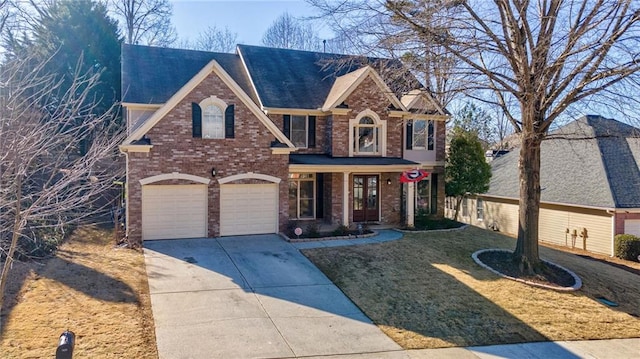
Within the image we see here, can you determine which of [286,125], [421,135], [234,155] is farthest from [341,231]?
[421,135]

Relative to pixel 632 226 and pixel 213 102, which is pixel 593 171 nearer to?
pixel 632 226

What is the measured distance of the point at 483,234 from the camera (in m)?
17.9

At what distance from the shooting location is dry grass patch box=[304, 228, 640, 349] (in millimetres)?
9008

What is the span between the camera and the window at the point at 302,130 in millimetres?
18719

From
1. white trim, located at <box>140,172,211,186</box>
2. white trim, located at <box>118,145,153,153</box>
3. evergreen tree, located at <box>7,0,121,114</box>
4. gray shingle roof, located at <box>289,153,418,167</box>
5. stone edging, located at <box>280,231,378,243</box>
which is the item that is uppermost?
evergreen tree, located at <box>7,0,121,114</box>

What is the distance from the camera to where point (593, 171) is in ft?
71.4

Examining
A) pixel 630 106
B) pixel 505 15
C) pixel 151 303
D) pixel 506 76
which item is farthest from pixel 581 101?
pixel 151 303

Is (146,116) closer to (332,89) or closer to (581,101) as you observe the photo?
(332,89)

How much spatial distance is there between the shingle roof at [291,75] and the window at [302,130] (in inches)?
20.7

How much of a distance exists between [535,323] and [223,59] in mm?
17470

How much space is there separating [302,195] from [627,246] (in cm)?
1395

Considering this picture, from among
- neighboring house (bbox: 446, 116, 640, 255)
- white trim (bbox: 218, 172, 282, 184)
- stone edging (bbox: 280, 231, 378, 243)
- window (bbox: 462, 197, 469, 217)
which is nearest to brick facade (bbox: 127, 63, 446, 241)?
white trim (bbox: 218, 172, 282, 184)

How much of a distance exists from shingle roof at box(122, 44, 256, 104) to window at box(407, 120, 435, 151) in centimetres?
723

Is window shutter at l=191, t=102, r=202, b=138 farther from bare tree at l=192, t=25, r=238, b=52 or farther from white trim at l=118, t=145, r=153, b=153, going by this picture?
bare tree at l=192, t=25, r=238, b=52
